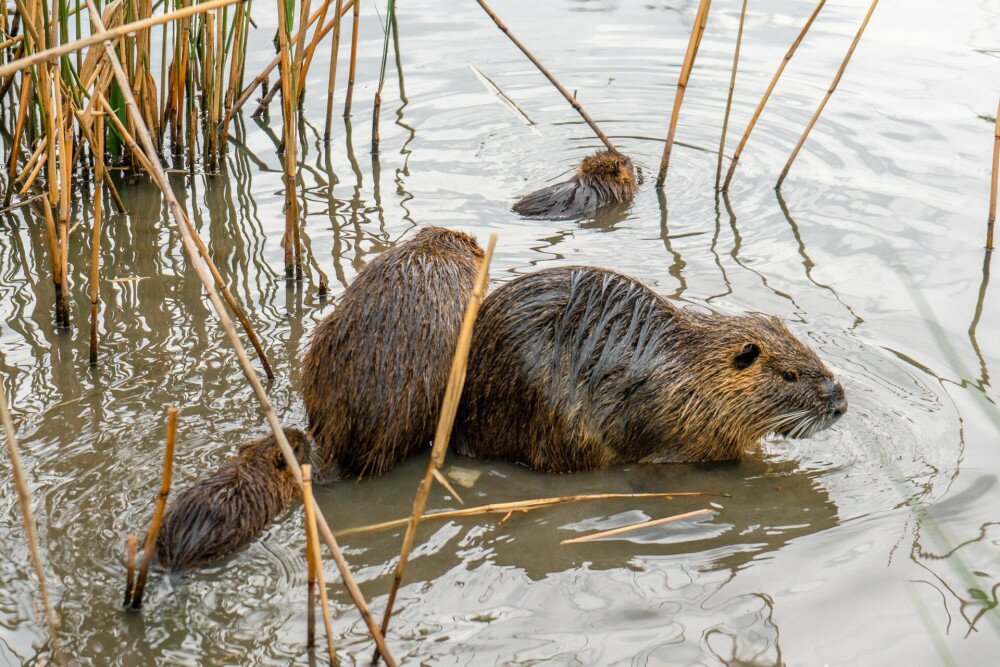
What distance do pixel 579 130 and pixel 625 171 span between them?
90 centimetres

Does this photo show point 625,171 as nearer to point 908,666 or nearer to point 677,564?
point 677,564

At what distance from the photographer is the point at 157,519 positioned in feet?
7.48

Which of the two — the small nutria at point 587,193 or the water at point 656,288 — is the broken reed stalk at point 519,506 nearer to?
the water at point 656,288

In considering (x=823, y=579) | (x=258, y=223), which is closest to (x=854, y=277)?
(x=823, y=579)

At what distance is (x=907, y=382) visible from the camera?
351 centimetres

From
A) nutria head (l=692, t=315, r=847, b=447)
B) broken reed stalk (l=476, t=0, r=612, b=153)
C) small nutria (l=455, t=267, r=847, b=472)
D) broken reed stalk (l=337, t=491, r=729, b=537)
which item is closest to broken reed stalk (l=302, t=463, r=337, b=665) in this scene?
broken reed stalk (l=337, t=491, r=729, b=537)

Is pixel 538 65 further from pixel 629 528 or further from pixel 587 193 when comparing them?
pixel 629 528

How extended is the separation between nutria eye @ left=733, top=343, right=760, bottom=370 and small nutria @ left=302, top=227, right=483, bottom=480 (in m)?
0.82

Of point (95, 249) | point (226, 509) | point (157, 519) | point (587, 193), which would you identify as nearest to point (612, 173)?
point (587, 193)

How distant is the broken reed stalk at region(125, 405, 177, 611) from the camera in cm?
212

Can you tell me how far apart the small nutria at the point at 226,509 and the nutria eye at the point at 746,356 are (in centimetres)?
133

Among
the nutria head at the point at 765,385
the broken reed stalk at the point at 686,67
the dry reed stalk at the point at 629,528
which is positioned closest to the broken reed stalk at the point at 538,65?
the broken reed stalk at the point at 686,67

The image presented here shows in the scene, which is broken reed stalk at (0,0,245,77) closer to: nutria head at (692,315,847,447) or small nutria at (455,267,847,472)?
small nutria at (455,267,847,472)

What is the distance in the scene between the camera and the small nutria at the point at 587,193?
15.6ft
